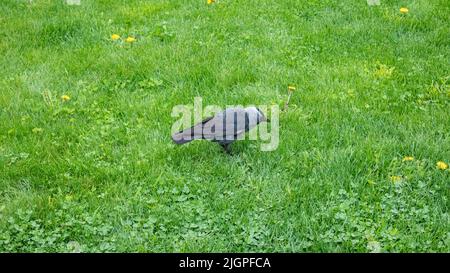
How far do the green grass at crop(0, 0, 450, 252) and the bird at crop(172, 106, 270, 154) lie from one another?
9.4 inches

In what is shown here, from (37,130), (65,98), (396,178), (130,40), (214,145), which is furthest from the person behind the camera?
(130,40)

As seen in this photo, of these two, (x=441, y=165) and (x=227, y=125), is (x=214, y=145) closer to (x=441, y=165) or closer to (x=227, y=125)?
(x=227, y=125)

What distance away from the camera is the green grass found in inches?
156

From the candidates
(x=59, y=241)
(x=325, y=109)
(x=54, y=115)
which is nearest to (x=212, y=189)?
(x=59, y=241)

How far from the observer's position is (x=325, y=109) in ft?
17.0

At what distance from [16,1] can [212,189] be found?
472 centimetres

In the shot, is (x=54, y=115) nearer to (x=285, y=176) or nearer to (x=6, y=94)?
(x=6, y=94)

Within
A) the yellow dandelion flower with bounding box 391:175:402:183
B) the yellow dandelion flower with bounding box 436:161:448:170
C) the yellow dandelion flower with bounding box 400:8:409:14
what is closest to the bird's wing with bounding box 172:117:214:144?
the yellow dandelion flower with bounding box 391:175:402:183

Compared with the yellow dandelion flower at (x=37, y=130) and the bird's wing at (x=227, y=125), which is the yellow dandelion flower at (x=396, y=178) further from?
the yellow dandelion flower at (x=37, y=130)

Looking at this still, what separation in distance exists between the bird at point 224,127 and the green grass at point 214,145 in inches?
9.4

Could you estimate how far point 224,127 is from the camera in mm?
4508

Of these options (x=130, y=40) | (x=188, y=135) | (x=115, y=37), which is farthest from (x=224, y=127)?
(x=115, y=37)

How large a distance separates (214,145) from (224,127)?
34 cm

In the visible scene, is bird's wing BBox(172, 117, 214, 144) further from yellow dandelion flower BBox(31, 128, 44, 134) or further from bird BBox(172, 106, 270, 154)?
yellow dandelion flower BBox(31, 128, 44, 134)
